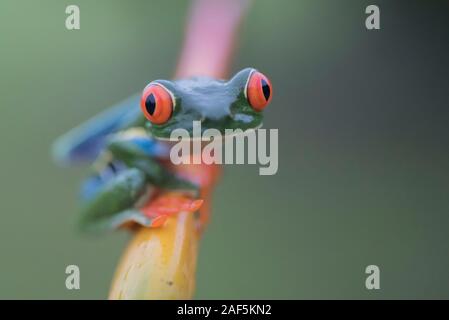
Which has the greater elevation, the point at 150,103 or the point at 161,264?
the point at 150,103

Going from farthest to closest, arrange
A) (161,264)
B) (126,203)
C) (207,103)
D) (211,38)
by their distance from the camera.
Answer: (211,38), (126,203), (207,103), (161,264)

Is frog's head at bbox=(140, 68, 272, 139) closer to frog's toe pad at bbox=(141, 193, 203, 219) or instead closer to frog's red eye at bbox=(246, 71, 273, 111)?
frog's red eye at bbox=(246, 71, 273, 111)

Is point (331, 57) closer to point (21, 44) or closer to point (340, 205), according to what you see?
point (340, 205)

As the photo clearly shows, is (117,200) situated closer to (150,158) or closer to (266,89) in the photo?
(150,158)

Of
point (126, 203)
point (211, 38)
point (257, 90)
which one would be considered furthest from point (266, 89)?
point (211, 38)

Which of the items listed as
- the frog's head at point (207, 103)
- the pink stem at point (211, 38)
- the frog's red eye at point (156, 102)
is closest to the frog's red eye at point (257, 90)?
the frog's head at point (207, 103)

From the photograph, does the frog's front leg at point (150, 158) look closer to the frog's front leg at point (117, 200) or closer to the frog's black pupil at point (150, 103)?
the frog's front leg at point (117, 200)


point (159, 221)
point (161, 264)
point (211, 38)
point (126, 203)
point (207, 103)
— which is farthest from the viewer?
point (211, 38)
